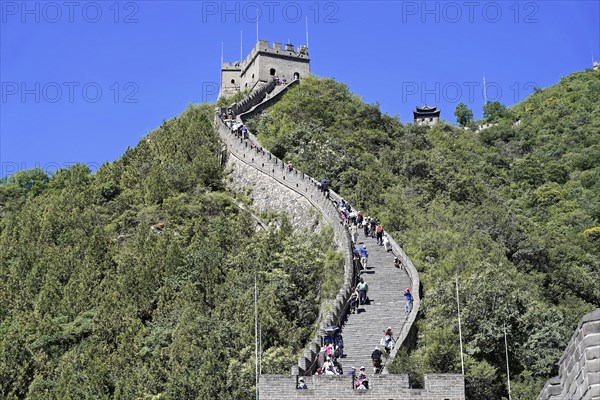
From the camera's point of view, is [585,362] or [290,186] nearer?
[585,362]

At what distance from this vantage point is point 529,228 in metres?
54.0

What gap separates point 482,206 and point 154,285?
20.2 meters

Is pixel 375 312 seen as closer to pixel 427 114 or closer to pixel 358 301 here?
pixel 358 301

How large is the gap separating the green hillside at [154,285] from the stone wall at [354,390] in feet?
19.2

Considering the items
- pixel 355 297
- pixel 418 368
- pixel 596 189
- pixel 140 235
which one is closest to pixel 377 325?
pixel 355 297

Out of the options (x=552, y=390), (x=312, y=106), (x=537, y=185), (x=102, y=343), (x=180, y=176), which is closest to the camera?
(x=552, y=390)

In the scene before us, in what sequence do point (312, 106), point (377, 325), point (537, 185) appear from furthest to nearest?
point (537, 185)
point (312, 106)
point (377, 325)

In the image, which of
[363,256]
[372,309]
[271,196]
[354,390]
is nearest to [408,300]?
[372,309]

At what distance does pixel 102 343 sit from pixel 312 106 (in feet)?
105

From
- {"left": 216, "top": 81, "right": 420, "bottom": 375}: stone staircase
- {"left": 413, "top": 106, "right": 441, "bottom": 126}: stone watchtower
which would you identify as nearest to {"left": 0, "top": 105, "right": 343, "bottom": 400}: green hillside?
{"left": 216, "top": 81, "right": 420, "bottom": 375}: stone staircase

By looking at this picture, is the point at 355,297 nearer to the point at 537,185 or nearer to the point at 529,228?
the point at 529,228

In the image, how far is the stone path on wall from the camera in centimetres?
2553

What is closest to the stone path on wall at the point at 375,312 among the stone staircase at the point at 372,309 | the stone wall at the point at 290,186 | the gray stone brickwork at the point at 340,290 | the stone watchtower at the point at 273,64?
the stone staircase at the point at 372,309

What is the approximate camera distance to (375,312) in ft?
94.7
